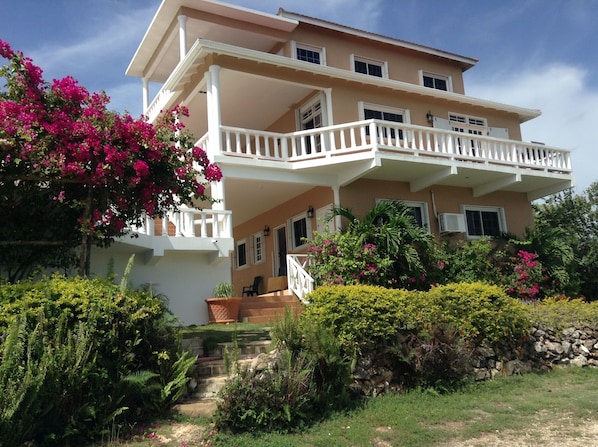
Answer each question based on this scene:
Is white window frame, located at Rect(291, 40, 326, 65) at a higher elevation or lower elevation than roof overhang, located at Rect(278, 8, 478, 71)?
lower

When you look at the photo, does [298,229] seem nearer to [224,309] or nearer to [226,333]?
[224,309]

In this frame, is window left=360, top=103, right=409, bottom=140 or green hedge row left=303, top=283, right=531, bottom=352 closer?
green hedge row left=303, top=283, right=531, bottom=352

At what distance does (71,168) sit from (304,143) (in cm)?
839

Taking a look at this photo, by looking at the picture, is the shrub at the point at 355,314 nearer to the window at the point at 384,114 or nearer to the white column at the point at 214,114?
the white column at the point at 214,114

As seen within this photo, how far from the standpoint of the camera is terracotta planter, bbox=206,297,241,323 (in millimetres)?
12461

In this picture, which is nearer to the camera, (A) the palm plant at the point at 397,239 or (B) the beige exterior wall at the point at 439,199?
(A) the palm plant at the point at 397,239

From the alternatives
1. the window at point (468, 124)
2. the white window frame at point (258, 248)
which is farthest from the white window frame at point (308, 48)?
the white window frame at point (258, 248)

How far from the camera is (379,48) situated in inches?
801

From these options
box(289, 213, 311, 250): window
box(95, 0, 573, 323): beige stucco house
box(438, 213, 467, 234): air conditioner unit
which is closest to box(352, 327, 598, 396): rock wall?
box(95, 0, 573, 323): beige stucco house

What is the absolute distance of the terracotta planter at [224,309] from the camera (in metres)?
12.5

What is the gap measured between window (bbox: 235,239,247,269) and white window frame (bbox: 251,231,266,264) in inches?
25.4

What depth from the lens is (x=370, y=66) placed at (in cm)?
2014

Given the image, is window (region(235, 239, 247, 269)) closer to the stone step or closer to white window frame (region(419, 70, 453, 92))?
the stone step

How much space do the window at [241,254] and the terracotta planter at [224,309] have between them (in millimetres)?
8224
